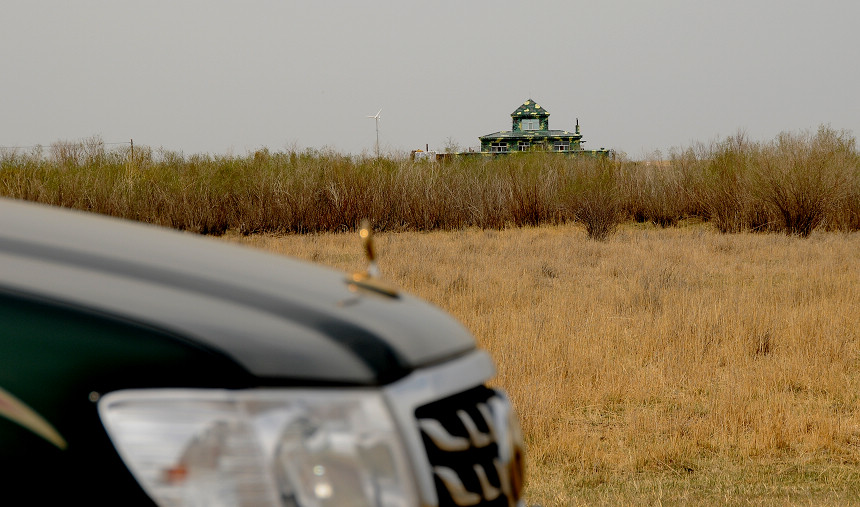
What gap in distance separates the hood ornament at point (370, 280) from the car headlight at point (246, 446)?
386 millimetres

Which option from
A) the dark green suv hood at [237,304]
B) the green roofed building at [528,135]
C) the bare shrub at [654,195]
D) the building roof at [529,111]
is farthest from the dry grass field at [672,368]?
the building roof at [529,111]

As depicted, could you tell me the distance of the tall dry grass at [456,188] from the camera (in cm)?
1948

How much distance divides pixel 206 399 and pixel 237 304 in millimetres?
167

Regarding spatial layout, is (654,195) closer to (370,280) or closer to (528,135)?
(370,280)

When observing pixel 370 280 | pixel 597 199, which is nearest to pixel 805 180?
pixel 597 199

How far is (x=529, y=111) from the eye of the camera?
6856cm

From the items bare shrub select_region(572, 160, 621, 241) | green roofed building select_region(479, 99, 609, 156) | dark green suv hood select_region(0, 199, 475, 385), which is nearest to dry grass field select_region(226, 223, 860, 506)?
dark green suv hood select_region(0, 199, 475, 385)

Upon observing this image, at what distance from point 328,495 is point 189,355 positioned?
8.3 inches

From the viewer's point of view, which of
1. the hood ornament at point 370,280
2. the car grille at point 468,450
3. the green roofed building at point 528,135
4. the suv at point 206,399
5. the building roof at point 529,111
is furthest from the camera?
the building roof at point 529,111

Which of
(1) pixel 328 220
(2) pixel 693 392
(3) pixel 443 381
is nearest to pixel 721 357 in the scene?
(2) pixel 693 392

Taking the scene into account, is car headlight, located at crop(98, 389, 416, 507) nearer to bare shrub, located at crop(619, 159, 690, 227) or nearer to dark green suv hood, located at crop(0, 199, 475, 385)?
dark green suv hood, located at crop(0, 199, 475, 385)

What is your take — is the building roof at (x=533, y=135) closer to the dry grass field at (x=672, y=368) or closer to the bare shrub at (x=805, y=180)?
the bare shrub at (x=805, y=180)

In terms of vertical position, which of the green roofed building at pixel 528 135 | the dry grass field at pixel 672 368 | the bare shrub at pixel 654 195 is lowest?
the dry grass field at pixel 672 368

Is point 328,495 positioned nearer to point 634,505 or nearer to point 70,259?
point 70,259
